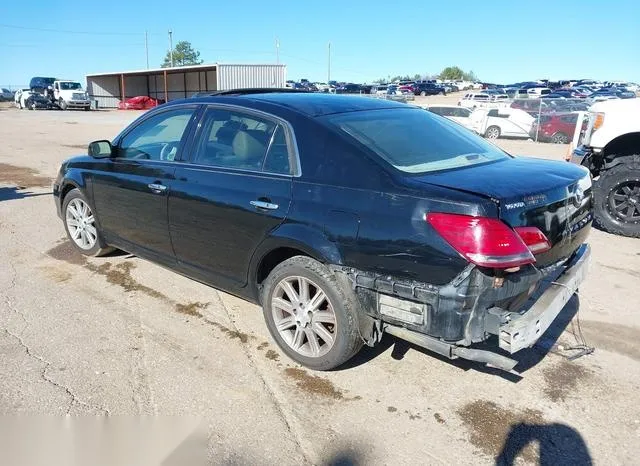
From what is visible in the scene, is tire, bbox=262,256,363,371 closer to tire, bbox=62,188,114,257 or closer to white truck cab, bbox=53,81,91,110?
tire, bbox=62,188,114,257

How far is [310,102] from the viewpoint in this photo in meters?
3.80

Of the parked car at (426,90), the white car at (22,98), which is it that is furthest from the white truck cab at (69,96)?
the parked car at (426,90)

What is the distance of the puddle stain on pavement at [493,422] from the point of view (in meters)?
2.73

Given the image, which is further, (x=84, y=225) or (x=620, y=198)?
(x=620, y=198)

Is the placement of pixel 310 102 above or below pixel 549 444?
above

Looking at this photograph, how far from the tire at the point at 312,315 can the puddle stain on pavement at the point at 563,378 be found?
1207 millimetres

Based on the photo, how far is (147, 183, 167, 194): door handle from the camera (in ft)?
13.9

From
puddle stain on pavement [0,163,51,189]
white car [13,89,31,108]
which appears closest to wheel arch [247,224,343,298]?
puddle stain on pavement [0,163,51,189]

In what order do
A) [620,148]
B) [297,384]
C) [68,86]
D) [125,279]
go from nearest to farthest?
[297,384], [125,279], [620,148], [68,86]

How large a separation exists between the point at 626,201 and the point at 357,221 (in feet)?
16.9

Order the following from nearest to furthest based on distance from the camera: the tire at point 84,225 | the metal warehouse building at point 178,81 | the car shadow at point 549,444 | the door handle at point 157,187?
the car shadow at point 549,444
the door handle at point 157,187
the tire at point 84,225
the metal warehouse building at point 178,81

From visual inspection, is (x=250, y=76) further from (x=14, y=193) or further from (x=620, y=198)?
(x=620, y=198)

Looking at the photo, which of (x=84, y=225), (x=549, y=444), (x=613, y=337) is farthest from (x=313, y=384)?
(x=84, y=225)

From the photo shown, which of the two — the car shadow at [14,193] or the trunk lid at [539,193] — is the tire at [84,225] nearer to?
the trunk lid at [539,193]
